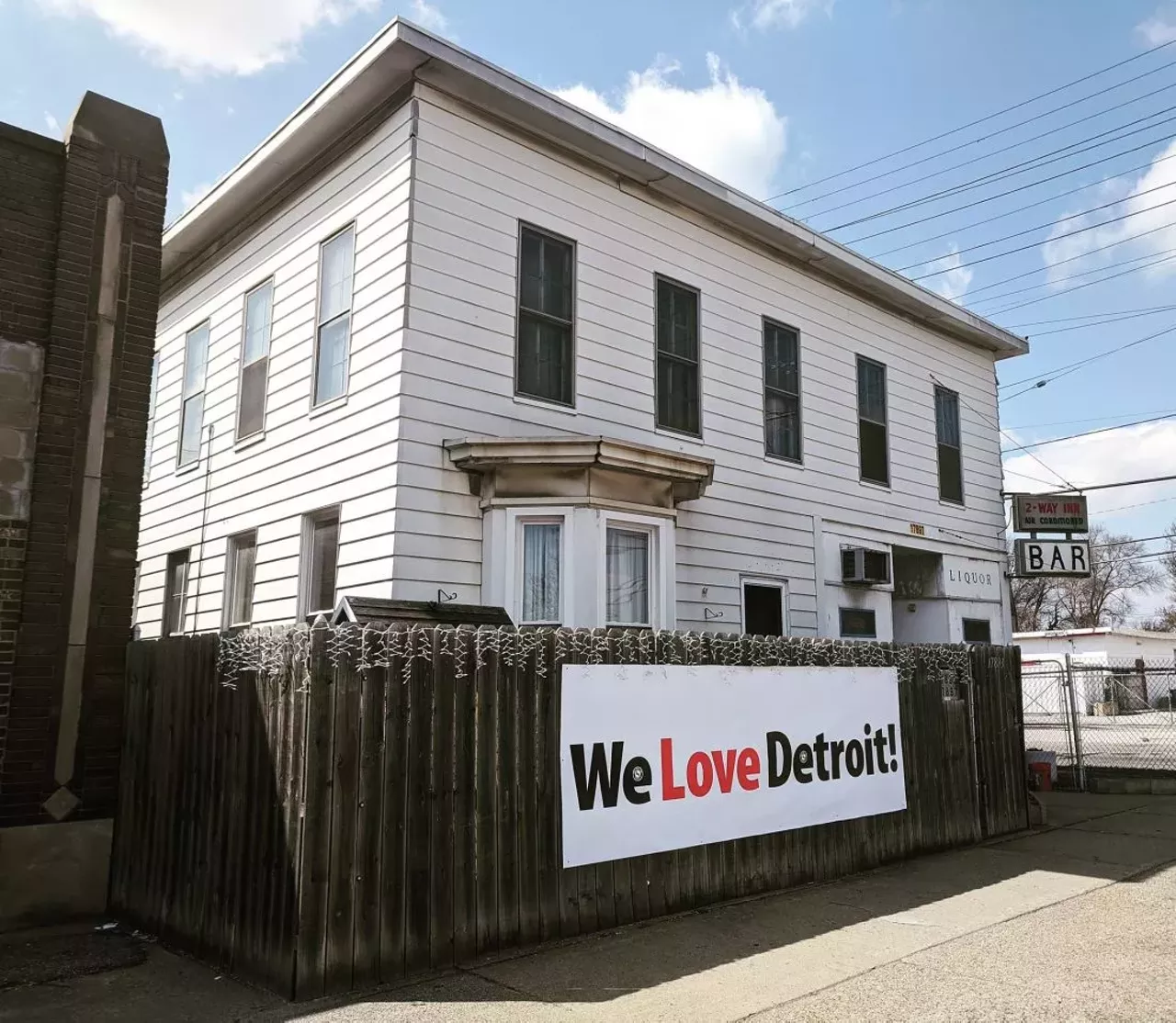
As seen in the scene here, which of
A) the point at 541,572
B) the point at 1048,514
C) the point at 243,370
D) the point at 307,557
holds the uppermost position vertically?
the point at 243,370

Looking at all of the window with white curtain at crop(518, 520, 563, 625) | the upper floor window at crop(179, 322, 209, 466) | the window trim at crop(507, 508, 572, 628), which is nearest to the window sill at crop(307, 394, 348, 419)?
the window trim at crop(507, 508, 572, 628)

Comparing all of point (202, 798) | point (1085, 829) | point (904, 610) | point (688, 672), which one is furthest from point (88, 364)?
point (904, 610)

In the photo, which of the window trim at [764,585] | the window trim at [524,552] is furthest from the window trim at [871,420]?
the window trim at [524,552]

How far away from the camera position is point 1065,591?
249 ft

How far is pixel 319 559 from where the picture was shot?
10328 millimetres

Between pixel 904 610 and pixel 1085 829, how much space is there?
5491mm

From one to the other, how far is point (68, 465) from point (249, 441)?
4330 mm

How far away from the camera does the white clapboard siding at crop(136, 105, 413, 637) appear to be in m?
9.47

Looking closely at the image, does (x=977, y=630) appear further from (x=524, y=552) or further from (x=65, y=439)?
(x=65, y=439)

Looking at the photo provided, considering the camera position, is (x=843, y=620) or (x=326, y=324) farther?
(x=843, y=620)

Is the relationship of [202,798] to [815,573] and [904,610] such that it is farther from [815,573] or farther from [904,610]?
[904,610]

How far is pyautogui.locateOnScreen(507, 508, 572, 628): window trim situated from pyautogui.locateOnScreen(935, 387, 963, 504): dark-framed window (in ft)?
27.5

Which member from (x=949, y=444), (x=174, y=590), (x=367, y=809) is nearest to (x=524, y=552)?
(x=367, y=809)

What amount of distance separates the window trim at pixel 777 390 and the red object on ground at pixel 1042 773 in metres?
5.42
